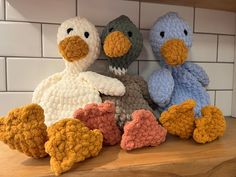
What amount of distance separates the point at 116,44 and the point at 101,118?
0.16 meters

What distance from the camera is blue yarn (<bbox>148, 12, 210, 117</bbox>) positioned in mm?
644

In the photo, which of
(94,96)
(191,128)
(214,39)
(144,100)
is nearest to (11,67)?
(94,96)

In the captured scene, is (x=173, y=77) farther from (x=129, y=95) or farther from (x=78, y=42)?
(x=78, y=42)

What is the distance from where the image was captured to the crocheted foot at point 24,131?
1.48 ft

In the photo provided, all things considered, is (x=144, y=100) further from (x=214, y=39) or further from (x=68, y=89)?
(x=214, y=39)

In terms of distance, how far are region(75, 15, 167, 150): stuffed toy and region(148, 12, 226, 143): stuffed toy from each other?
0.04 metres

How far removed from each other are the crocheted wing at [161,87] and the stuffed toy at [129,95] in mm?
23

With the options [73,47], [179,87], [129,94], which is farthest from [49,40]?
[179,87]

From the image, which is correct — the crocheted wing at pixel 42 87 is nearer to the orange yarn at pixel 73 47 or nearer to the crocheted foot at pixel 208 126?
the orange yarn at pixel 73 47

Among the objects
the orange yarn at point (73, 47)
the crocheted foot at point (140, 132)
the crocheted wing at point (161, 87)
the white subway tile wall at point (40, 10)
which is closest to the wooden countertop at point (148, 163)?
the crocheted foot at point (140, 132)

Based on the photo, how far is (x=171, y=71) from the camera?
2.30 feet

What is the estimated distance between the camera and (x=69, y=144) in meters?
0.44

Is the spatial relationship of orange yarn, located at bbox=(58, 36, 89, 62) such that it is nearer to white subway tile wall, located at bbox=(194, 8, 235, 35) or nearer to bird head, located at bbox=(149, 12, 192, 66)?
→ bird head, located at bbox=(149, 12, 192, 66)

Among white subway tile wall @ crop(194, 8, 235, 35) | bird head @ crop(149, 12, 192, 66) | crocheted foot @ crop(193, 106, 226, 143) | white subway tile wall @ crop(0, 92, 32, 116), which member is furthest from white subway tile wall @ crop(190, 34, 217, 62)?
white subway tile wall @ crop(0, 92, 32, 116)
